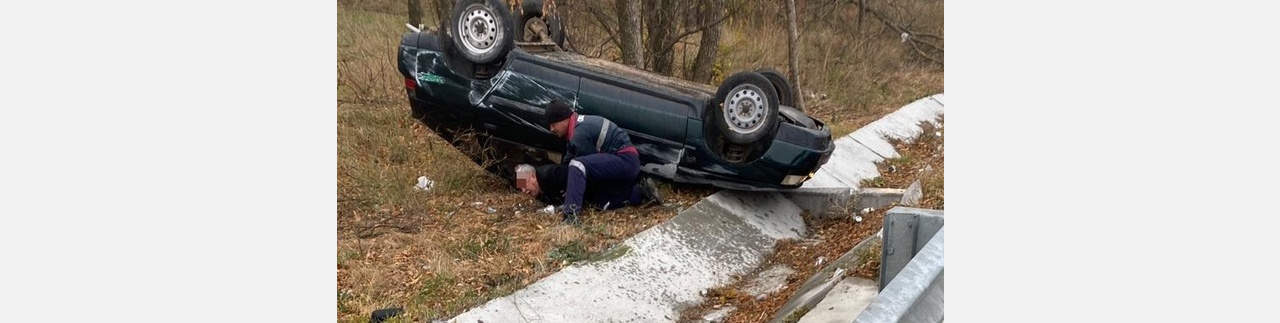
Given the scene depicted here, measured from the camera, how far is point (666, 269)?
434 centimetres

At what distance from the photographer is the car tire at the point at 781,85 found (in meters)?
4.42

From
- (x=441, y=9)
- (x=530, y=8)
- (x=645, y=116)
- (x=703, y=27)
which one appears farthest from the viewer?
(x=645, y=116)

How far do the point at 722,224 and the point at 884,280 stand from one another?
4.18 feet

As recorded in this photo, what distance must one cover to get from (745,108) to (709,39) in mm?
300

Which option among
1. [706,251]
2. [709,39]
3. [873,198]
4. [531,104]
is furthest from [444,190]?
[873,198]

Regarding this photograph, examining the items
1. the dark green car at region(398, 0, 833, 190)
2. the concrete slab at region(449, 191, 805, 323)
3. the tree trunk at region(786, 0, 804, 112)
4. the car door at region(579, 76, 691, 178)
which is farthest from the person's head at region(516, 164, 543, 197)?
the tree trunk at region(786, 0, 804, 112)

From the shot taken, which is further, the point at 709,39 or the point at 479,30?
the point at 709,39

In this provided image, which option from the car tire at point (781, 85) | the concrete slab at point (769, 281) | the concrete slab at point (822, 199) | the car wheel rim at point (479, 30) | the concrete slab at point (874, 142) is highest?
the car wheel rim at point (479, 30)

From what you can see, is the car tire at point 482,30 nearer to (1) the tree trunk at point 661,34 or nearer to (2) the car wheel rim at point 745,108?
(1) the tree trunk at point 661,34

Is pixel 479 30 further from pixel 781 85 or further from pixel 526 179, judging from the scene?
pixel 781 85

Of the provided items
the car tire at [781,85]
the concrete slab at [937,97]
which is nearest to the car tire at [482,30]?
the car tire at [781,85]

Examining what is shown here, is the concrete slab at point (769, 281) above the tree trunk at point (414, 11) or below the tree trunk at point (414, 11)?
below

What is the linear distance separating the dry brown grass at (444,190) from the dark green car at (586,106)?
81 millimetres

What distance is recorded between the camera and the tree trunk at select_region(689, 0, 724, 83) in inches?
173
